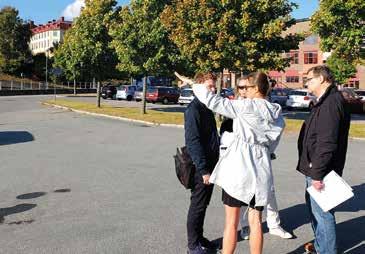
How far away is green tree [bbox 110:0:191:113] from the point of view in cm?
2392

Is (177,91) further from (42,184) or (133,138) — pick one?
(42,184)

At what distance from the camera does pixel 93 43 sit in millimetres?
28781

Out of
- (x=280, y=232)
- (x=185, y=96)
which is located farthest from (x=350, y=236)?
(x=185, y=96)

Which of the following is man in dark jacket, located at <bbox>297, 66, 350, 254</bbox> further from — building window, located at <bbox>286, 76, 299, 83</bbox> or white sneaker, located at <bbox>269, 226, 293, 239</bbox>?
building window, located at <bbox>286, 76, 299, 83</bbox>

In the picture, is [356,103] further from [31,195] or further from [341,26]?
[31,195]

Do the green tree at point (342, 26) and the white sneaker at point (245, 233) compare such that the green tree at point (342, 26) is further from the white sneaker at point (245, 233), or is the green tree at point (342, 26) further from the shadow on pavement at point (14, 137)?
the white sneaker at point (245, 233)

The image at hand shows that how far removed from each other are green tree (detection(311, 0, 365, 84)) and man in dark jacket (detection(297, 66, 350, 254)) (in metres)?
13.9

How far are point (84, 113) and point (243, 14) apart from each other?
10201 millimetres

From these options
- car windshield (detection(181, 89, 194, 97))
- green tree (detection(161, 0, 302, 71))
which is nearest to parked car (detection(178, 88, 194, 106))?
car windshield (detection(181, 89, 194, 97))

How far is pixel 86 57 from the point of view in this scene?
28828 millimetres

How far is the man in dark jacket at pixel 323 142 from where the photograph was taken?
13.8 ft

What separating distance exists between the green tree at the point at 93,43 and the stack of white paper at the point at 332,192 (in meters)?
25.2

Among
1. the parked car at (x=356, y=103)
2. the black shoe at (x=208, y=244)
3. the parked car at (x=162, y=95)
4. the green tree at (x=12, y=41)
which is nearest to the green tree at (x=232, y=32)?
the parked car at (x=356, y=103)

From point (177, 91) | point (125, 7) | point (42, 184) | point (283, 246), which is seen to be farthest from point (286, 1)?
point (177, 91)
